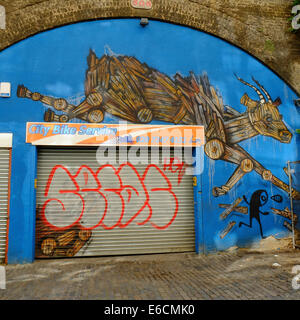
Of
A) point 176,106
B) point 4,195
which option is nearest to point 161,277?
point 4,195

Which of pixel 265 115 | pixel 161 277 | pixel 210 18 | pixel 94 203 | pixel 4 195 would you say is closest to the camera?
pixel 161 277

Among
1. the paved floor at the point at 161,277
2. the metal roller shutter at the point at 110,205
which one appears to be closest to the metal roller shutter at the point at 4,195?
Result: the paved floor at the point at 161,277

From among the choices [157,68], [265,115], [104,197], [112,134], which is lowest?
[104,197]

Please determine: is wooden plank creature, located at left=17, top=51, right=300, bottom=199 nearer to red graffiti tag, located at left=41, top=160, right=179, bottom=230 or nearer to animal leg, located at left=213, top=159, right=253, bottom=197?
animal leg, located at left=213, top=159, right=253, bottom=197

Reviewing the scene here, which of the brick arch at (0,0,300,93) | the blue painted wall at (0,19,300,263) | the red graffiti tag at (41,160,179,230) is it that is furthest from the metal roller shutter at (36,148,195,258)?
the brick arch at (0,0,300,93)

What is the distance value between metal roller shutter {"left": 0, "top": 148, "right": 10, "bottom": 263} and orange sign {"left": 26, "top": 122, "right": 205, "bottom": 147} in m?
0.71

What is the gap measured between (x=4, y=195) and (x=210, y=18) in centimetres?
738

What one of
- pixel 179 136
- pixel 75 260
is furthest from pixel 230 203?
pixel 75 260

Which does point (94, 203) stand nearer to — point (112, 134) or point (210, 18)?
point (112, 134)

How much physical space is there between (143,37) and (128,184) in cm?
409

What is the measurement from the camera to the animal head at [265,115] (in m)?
9.45

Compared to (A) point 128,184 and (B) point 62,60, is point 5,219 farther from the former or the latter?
(B) point 62,60

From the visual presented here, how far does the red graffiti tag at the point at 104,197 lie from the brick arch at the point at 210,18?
3.91 m

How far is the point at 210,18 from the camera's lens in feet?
30.9
